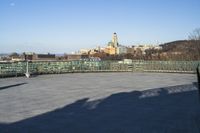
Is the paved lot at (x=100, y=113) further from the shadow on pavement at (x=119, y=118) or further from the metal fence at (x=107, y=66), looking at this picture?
the metal fence at (x=107, y=66)

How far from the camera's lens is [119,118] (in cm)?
1097

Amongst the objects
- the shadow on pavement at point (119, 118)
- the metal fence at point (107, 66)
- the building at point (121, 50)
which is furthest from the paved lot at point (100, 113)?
the building at point (121, 50)

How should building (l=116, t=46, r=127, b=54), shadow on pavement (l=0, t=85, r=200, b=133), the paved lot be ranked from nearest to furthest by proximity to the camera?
shadow on pavement (l=0, t=85, r=200, b=133) < the paved lot < building (l=116, t=46, r=127, b=54)

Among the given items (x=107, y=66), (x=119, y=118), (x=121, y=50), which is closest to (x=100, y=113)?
(x=119, y=118)

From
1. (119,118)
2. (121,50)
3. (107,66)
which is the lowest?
(119,118)

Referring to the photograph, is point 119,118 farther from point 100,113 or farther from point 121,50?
point 121,50

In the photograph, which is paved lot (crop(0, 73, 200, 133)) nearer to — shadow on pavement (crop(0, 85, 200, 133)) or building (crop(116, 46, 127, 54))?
shadow on pavement (crop(0, 85, 200, 133))

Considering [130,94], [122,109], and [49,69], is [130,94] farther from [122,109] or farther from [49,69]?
[49,69]

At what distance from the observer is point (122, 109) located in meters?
12.8

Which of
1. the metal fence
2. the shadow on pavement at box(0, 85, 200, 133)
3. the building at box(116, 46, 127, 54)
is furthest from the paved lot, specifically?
the building at box(116, 46, 127, 54)

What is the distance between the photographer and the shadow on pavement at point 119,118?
371 inches

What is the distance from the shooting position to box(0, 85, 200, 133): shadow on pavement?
9.43 meters

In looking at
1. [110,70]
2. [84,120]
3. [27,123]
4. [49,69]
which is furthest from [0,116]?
[110,70]

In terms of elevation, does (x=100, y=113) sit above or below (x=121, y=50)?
below
